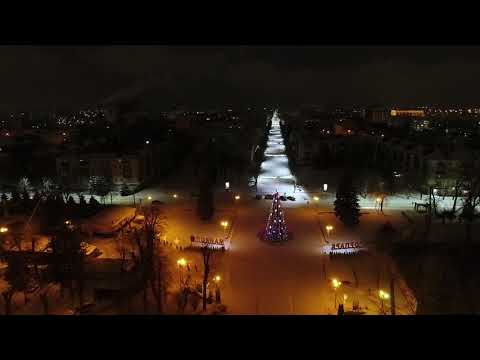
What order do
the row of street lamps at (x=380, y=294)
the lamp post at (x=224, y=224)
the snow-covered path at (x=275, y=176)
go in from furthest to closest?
the snow-covered path at (x=275, y=176) < the lamp post at (x=224, y=224) < the row of street lamps at (x=380, y=294)

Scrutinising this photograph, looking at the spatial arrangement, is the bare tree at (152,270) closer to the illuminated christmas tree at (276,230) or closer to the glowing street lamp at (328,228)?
the illuminated christmas tree at (276,230)

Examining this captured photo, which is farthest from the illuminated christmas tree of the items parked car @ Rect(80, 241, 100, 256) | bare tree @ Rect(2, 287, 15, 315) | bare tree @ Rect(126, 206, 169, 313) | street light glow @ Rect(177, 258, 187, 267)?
bare tree @ Rect(2, 287, 15, 315)

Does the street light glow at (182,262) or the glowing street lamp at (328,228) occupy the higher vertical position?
the glowing street lamp at (328,228)

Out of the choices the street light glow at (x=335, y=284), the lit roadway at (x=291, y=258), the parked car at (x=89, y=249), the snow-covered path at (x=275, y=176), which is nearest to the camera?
the lit roadway at (x=291, y=258)

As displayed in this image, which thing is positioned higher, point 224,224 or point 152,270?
point 152,270

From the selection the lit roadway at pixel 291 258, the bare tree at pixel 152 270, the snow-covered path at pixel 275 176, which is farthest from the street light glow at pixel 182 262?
the snow-covered path at pixel 275 176

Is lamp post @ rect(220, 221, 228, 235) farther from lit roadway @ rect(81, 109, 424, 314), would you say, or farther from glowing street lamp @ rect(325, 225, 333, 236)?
glowing street lamp @ rect(325, 225, 333, 236)

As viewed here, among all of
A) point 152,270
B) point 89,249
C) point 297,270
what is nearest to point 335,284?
point 297,270

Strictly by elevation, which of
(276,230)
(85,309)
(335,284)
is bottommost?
(85,309)

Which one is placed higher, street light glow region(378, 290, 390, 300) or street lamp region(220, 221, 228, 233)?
street lamp region(220, 221, 228, 233)

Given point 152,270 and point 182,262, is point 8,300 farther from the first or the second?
point 182,262

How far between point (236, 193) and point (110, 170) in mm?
3833
